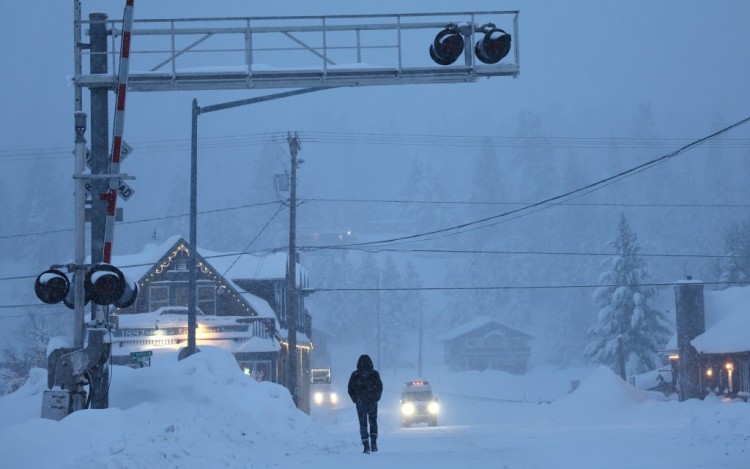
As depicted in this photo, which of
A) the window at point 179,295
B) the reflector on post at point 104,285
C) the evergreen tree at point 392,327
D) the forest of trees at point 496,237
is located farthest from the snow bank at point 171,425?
the evergreen tree at point 392,327

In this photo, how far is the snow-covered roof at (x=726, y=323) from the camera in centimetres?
4706

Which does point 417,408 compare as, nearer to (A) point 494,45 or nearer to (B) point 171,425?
(A) point 494,45

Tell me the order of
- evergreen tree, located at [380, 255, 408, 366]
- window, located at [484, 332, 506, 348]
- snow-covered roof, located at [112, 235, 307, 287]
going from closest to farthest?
1. snow-covered roof, located at [112, 235, 307, 287]
2. window, located at [484, 332, 506, 348]
3. evergreen tree, located at [380, 255, 408, 366]

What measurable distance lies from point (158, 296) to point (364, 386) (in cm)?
3511

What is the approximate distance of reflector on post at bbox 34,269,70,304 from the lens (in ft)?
49.1

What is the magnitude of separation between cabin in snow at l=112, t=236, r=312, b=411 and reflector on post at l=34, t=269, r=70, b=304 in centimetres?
3293

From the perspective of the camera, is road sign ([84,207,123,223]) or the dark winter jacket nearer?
road sign ([84,207,123,223])

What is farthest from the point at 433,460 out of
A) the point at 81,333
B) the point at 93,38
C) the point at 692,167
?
the point at 692,167

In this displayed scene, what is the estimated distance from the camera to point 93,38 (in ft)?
58.2

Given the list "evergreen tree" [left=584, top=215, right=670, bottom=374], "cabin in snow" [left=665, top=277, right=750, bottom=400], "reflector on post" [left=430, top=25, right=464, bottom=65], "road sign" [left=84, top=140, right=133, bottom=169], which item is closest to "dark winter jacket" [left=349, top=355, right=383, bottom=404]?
"road sign" [left=84, top=140, right=133, bottom=169]

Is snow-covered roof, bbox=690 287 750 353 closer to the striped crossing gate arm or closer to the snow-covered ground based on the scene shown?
the snow-covered ground

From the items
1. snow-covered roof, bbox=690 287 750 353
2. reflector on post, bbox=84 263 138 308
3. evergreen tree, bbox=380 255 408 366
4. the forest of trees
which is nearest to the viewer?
reflector on post, bbox=84 263 138 308

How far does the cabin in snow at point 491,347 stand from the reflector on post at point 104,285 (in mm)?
95183

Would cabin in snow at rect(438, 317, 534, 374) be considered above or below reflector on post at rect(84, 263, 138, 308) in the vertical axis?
below
